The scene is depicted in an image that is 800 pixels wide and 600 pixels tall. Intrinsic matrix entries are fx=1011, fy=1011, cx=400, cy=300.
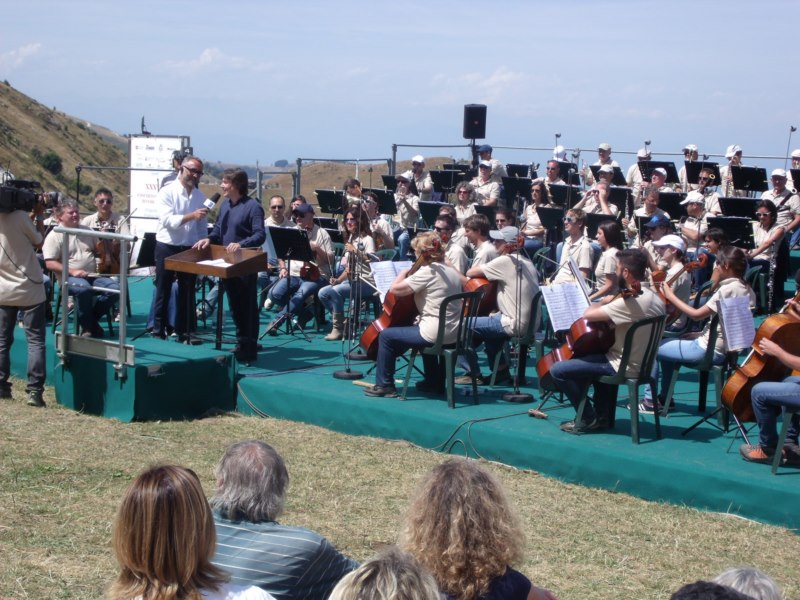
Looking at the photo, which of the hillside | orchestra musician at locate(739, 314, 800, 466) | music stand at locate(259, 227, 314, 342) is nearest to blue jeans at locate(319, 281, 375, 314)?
music stand at locate(259, 227, 314, 342)

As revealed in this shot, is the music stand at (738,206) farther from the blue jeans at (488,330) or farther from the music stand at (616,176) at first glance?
the blue jeans at (488,330)

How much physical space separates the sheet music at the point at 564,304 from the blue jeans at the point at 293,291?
4020mm

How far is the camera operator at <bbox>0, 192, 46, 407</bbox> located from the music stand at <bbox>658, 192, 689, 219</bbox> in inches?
295

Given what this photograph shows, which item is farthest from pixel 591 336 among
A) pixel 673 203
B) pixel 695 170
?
pixel 695 170

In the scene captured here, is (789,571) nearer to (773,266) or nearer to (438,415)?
(438,415)

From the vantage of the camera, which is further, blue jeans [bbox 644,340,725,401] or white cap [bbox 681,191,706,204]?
white cap [bbox 681,191,706,204]

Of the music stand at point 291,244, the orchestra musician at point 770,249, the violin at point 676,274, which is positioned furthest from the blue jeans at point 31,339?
the orchestra musician at point 770,249

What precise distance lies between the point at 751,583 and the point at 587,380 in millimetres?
4717

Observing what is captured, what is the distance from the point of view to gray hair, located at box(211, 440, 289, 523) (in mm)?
3500

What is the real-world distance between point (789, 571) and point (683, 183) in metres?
10.4

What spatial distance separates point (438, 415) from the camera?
779cm

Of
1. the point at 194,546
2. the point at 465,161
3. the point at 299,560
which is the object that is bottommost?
the point at 299,560

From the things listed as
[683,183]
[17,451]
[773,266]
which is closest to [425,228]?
[683,183]

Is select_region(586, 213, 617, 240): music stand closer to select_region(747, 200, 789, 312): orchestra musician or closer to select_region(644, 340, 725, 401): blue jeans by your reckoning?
select_region(747, 200, 789, 312): orchestra musician
